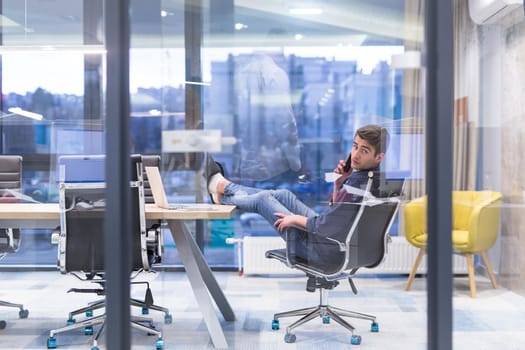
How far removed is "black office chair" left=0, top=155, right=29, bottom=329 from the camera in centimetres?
459

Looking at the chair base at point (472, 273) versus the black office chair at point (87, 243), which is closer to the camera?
the black office chair at point (87, 243)

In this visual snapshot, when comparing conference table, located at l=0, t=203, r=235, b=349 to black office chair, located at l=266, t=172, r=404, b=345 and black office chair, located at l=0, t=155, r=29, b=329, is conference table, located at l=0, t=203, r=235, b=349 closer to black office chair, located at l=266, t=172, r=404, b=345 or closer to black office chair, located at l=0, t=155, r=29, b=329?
black office chair, located at l=0, t=155, r=29, b=329

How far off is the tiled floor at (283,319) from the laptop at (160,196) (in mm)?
429

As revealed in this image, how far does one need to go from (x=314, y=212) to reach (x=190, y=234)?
78 centimetres

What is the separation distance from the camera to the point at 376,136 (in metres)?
4.32

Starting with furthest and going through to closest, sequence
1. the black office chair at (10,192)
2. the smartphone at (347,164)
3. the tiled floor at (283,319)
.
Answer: the black office chair at (10,192), the smartphone at (347,164), the tiled floor at (283,319)

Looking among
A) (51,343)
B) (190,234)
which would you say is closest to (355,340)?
(190,234)

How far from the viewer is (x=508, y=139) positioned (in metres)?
4.35

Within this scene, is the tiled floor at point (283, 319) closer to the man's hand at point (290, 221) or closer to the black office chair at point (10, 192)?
the black office chair at point (10, 192)

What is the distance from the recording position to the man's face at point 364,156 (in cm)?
406

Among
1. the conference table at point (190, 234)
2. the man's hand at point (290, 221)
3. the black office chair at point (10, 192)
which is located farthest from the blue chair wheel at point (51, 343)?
the man's hand at point (290, 221)

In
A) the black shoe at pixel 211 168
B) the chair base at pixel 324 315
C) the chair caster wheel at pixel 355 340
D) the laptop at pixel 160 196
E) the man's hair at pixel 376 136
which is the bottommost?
the chair caster wheel at pixel 355 340

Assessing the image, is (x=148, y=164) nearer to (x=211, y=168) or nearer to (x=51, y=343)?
(x=211, y=168)

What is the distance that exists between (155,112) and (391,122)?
173cm
